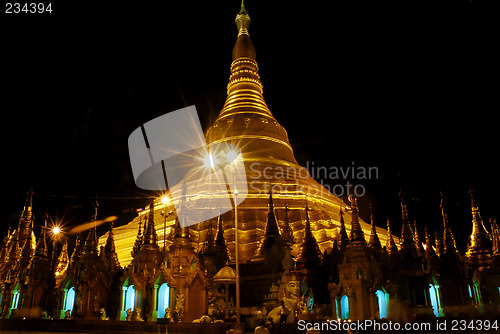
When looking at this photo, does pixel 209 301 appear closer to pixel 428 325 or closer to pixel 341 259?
pixel 341 259

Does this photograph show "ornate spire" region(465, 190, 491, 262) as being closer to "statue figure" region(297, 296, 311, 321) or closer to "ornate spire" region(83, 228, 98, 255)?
"statue figure" region(297, 296, 311, 321)

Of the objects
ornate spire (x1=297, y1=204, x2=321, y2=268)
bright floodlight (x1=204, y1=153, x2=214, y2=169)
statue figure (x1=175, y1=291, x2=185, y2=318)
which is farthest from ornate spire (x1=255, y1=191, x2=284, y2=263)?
bright floodlight (x1=204, y1=153, x2=214, y2=169)

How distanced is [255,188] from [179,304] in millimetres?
12663

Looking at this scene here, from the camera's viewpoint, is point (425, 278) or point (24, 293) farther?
point (24, 293)

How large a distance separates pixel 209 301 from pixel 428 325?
29.3 ft

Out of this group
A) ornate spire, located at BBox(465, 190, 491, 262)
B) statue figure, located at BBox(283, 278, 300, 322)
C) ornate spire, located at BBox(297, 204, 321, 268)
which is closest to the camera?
statue figure, located at BBox(283, 278, 300, 322)

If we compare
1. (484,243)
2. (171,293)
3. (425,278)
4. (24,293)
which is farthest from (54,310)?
(484,243)

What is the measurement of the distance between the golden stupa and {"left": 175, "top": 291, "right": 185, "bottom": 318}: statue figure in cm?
402

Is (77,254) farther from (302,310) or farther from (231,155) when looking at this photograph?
(302,310)

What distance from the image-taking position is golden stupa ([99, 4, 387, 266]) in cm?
2534

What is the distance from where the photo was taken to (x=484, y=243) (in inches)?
1011

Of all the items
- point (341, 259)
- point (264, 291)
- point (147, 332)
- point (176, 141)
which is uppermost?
point (176, 141)

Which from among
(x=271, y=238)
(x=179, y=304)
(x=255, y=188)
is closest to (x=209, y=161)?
(x=255, y=188)

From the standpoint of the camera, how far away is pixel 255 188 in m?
29.1
